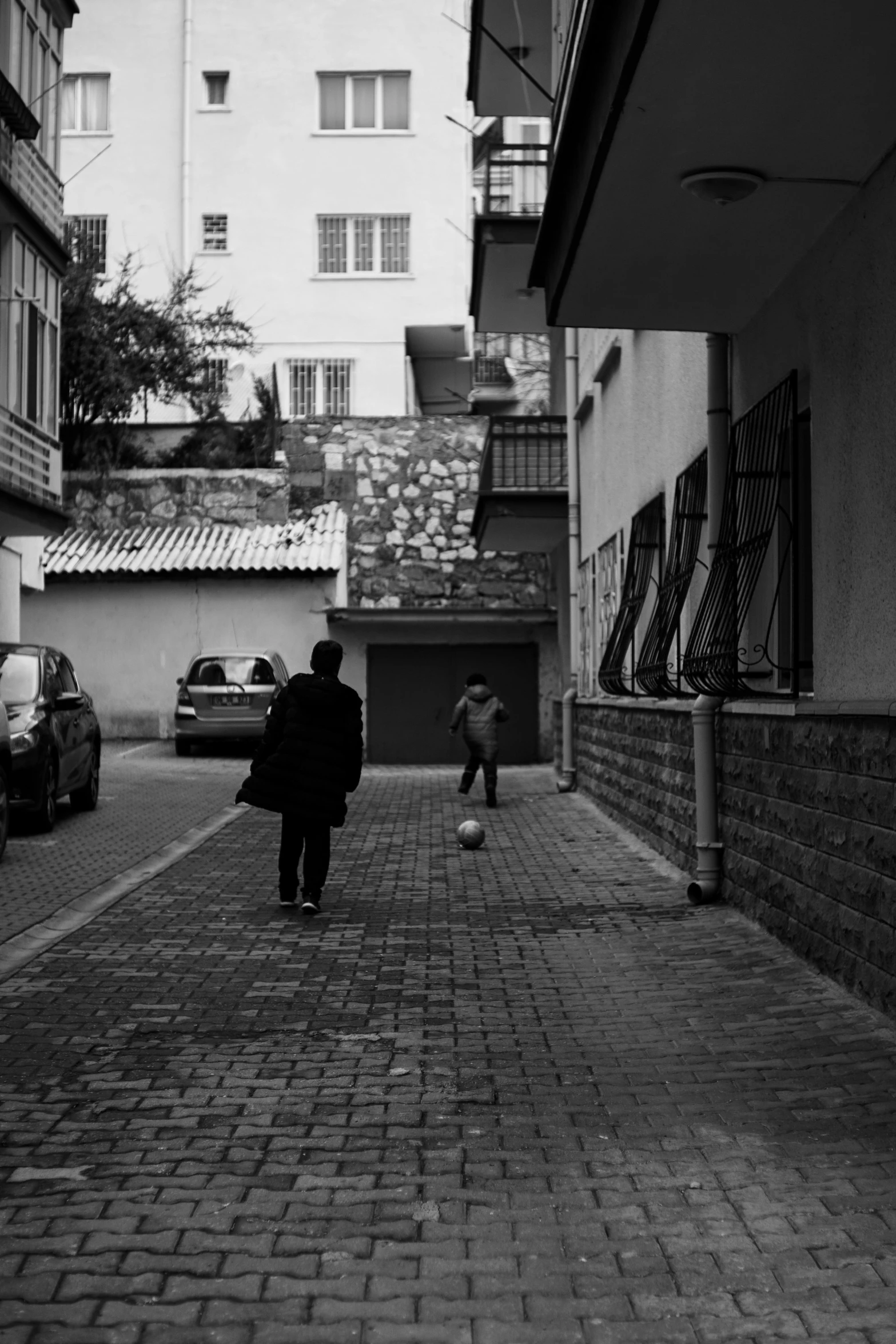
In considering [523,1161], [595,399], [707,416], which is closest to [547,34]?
[595,399]

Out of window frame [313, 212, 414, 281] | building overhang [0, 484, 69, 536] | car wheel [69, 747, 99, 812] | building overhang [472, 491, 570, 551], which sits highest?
window frame [313, 212, 414, 281]

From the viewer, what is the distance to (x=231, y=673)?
26406 millimetres

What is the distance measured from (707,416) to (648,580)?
3519mm

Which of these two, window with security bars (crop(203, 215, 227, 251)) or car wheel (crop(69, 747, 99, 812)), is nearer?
car wheel (crop(69, 747, 99, 812))

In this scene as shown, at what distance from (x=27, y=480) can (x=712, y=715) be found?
505 inches

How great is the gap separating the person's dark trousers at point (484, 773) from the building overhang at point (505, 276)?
191 inches

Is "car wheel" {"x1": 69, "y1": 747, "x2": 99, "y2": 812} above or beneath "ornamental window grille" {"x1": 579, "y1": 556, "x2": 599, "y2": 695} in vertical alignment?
beneath

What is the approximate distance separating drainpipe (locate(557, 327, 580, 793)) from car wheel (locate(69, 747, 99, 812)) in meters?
5.54

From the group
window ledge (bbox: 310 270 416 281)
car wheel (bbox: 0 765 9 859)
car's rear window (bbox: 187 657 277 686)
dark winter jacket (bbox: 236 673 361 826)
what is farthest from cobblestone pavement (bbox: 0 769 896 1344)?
window ledge (bbox: 310 270 416 281)

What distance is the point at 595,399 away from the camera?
17953 mm

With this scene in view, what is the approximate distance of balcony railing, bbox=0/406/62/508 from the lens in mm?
19578

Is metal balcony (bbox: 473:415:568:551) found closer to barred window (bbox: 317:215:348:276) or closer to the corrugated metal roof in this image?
the corrugated metal roof

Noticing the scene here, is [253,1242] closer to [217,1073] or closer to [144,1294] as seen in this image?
[144,1294]

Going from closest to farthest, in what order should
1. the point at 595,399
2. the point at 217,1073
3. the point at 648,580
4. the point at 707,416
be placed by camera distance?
the point at 217,1073
the point at 707,416
the point at 648,580
the point at 595,399
